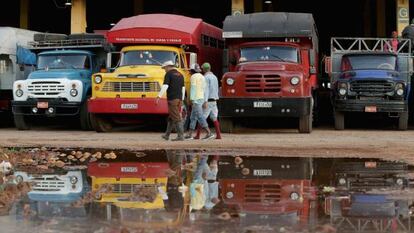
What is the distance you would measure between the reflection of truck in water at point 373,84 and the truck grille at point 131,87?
18.3ft

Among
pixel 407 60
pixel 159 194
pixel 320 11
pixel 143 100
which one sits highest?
pixel 320 11

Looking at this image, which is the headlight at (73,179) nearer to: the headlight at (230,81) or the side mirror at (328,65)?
the headlight at (230,81)

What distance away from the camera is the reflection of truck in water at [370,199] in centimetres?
642

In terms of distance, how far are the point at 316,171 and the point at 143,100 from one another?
7.95 meters

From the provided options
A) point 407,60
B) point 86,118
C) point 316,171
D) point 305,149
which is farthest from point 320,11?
point 316,171

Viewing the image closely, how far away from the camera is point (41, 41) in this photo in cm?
2181

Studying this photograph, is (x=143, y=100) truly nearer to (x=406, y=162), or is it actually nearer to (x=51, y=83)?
(x=51, y=83)

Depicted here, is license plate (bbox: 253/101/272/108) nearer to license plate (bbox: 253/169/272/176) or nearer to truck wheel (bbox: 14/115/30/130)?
license plate (bbox: 253/169/272/176)

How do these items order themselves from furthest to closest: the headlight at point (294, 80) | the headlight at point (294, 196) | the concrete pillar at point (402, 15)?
the concrete pillar at point (402, 15) → the headlight at point (294, 80) → the headlight at point (294, 196)

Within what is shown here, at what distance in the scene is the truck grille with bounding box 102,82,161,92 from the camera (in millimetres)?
17094

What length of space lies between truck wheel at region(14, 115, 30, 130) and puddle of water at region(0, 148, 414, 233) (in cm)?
841

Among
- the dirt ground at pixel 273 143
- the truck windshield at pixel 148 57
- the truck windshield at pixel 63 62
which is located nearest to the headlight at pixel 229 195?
the dirt ground at pixel 273 143

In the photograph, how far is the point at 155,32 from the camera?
728 inches

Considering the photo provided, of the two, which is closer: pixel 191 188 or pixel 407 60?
pixel 191 188
